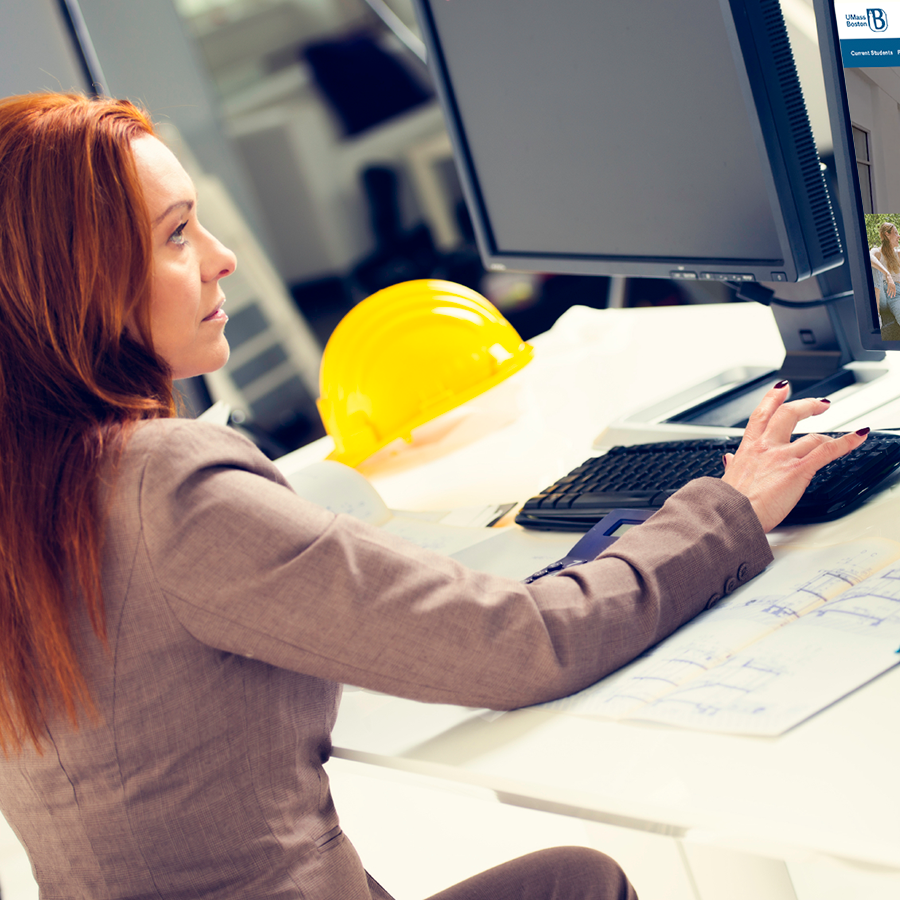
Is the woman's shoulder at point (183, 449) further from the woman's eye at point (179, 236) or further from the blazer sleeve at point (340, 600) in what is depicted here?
the woman's eye at point (179, 236)

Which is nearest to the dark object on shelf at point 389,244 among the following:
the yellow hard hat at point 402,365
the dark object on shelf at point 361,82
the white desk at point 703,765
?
the dark object on shelf at point 361,82

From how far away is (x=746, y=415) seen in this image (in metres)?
1.12

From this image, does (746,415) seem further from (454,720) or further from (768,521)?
(454,720)

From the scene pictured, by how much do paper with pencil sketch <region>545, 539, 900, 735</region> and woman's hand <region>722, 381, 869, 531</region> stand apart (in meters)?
0.05

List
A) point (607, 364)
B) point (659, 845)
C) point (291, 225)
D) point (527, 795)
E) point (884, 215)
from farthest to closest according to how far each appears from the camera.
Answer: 1. point (291, 225)
2. point (607, 364)
3. point (659, 845)
4. point (884, 215)
5. point (527, 795)

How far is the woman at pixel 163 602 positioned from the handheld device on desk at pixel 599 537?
0.14 meters

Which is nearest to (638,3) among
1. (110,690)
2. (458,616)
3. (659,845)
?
(458,616)

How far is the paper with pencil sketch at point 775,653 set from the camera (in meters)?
0.57

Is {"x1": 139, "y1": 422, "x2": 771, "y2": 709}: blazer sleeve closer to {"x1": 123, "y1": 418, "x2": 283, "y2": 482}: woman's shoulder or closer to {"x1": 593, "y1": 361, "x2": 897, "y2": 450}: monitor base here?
{"x1": 123, "y1": 418, "x2": 283, "y2": 482}: woman's shoulder

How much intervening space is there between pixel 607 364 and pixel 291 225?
1197mm

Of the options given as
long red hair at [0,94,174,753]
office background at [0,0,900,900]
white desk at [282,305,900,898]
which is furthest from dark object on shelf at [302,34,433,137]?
long red hair at [0,94,174,753]

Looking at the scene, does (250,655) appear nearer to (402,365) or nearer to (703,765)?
(703,765)

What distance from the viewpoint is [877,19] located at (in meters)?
0.79

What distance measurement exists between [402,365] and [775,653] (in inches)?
35.3
